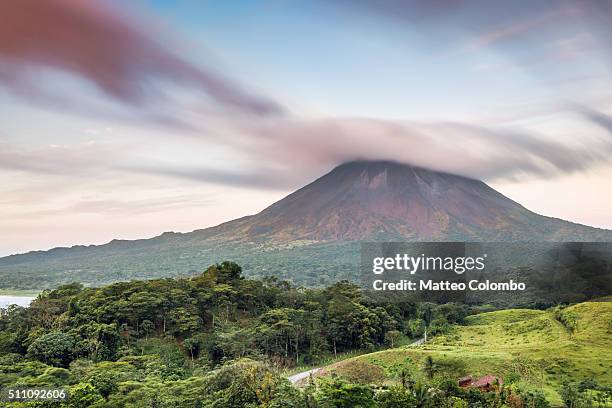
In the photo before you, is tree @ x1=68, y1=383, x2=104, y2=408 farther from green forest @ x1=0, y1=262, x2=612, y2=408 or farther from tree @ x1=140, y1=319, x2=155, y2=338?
tree @ x1=140, y1=319, x2=155, y2=338

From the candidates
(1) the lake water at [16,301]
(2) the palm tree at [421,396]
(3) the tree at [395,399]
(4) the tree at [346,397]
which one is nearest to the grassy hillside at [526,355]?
(2) the palm tree at [421,396]

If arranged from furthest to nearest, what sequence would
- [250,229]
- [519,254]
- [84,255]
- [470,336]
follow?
1. [84,255]
2. [250,229]
3. [519,254]
4. [470,336]

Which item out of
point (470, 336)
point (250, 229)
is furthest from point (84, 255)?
Answer: point (470, 336)

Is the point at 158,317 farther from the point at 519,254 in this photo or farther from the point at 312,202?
the point at 312,202

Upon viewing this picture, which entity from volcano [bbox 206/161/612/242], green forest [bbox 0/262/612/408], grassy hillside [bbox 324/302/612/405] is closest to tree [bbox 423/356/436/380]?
green forest [bbox 0/262/612/408]

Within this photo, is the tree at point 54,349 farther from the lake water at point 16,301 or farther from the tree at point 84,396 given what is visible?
the lake water at point 16,301

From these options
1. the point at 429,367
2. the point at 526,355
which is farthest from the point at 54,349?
the point at 526,355
